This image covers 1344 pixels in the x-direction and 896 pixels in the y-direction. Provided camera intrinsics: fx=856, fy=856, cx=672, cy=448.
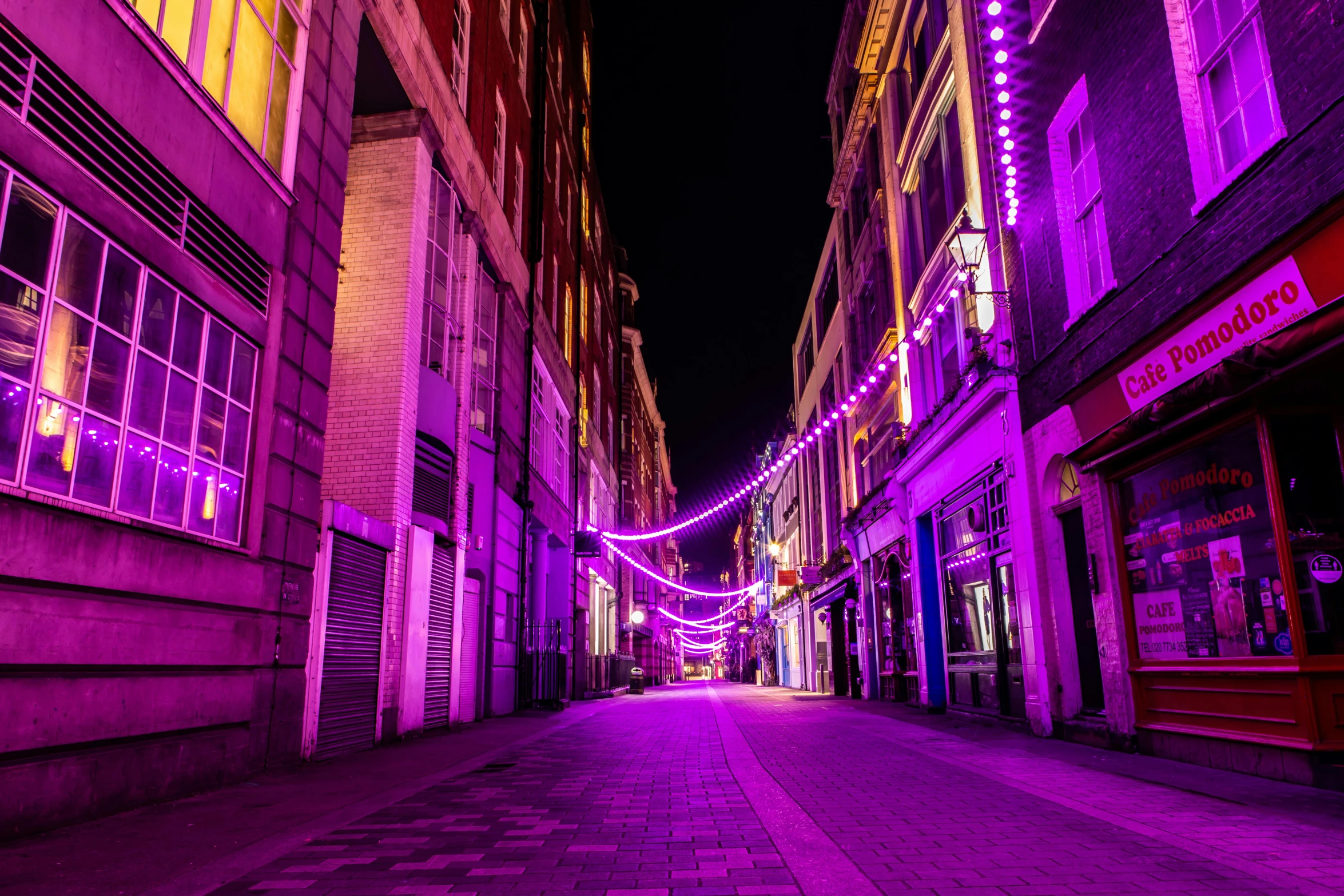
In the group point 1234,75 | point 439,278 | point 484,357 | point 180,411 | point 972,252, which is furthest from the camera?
point 484,357

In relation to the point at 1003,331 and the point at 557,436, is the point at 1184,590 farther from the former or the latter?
the point at 557,436

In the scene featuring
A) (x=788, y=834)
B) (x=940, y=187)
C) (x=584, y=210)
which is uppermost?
(x=584, y=210)

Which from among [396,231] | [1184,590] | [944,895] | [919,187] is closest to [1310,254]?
[1184,590]

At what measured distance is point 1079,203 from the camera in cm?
1127

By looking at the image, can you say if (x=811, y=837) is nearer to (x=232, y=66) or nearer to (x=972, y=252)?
(x=232, y=66)

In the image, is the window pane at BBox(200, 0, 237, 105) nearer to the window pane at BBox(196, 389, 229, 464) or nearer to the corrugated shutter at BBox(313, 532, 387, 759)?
the window pane at BBox(196, 389, 229, 464)

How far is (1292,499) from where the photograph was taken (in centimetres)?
730

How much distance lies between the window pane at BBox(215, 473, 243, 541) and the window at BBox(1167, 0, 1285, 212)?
30.8 ft

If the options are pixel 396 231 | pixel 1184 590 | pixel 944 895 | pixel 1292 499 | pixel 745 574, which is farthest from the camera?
pixel 745 574

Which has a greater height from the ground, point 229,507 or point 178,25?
point 178,25

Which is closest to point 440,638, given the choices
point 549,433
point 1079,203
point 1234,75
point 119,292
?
point 119,292

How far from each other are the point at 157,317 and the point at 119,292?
471 millimetres

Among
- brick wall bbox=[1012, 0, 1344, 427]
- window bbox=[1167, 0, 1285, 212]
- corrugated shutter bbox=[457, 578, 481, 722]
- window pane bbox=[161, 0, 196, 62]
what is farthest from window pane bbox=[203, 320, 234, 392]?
window bbox=[1167, 0, 1285, 212]

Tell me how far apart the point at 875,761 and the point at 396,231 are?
9.86 m
